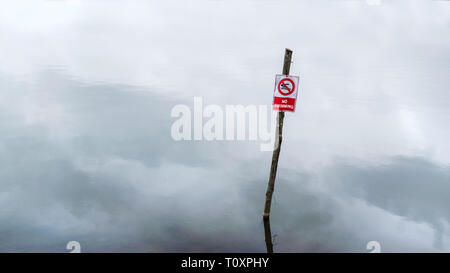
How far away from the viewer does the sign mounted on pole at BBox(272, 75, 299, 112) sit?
10.3 meters

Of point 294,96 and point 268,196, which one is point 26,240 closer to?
point 268,196

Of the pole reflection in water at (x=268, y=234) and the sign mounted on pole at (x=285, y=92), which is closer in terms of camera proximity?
the pole reflection in water at (x=268, y=234)

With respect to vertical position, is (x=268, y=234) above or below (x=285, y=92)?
below

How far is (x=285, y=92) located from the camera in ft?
34.2

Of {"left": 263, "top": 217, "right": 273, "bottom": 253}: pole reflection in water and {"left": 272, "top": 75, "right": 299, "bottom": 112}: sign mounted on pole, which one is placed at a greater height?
{"left": 272, "top": 75, "right": 299, "bottom": 112}: sign mounted on pole

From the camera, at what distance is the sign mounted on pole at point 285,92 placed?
10344 millimetres

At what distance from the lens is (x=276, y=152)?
10953mm

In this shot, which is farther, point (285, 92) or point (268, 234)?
point (268, 234)

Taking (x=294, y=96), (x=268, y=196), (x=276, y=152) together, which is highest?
(x=294, y=96)

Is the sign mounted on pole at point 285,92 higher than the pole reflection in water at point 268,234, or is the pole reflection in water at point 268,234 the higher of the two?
the sign mounted on pole at point 285,92
